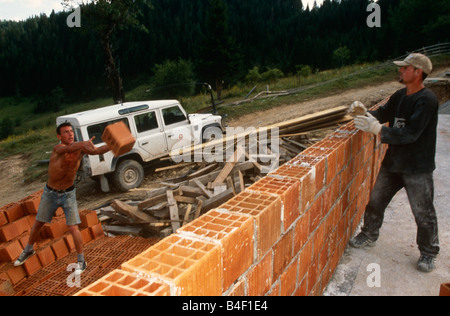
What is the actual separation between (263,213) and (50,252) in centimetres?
448

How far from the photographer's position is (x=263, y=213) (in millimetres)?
1607

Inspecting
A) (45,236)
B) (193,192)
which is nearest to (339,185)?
(193,192)

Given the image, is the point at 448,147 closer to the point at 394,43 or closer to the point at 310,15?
the point at 394,43

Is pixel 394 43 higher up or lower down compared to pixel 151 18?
lower down

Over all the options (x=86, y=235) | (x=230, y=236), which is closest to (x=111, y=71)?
(x=86, y=235)

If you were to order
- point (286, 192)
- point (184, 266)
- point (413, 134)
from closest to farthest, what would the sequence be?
point (184, 266)
point (286, 192)
point (413, 134)

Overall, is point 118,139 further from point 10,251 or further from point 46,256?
point 10,251

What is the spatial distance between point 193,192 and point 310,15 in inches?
3644

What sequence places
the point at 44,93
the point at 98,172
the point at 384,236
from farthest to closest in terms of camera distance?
the point at 44,93 < the point at 98,172 < the point at 384,236

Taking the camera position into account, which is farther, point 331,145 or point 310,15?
point 310,15

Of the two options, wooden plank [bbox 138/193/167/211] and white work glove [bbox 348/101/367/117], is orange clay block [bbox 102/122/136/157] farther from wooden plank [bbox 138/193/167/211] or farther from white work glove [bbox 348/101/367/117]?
white work glove [bbox 348/101/367/117]

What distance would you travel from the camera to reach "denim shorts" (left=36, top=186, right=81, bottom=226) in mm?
4367

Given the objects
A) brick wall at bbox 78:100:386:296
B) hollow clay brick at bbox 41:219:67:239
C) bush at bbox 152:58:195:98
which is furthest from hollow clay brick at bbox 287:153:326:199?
bush at bbox 152:58:195:98
